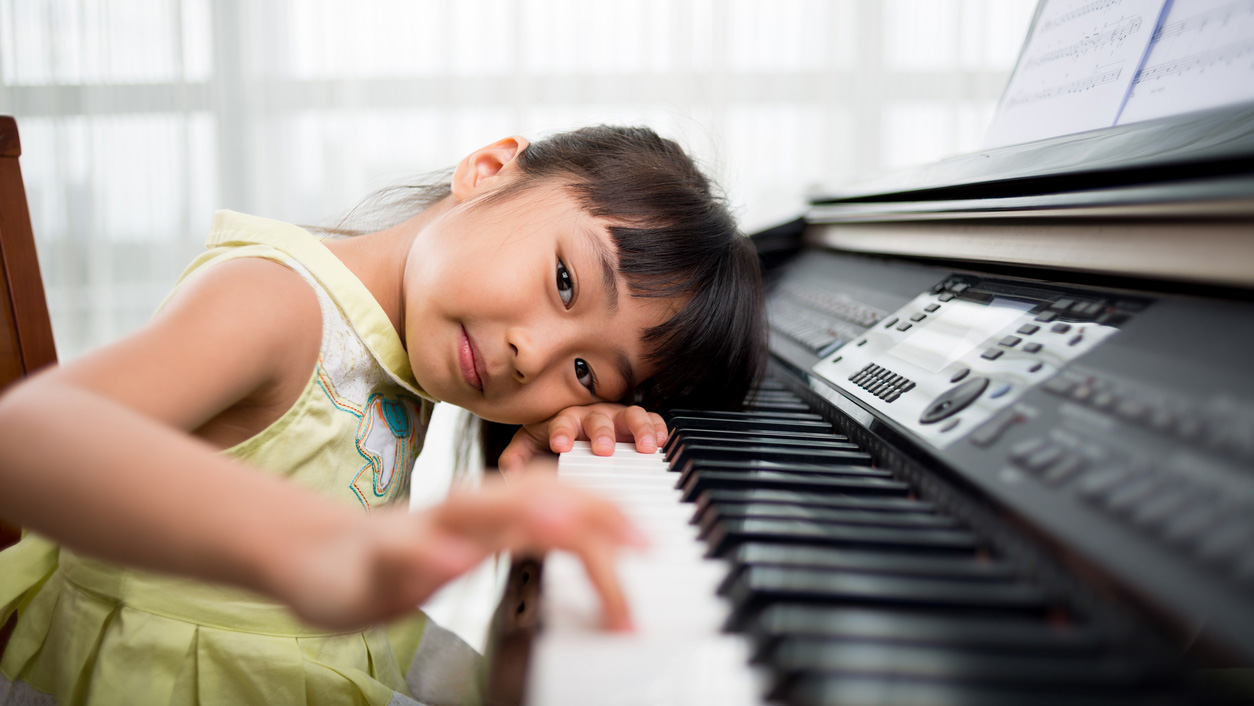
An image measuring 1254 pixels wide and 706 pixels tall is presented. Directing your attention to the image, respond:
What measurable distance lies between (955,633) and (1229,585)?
4.4 inches

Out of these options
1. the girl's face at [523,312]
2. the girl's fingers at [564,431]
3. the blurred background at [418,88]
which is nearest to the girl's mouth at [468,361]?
the girl's face at [523,312]

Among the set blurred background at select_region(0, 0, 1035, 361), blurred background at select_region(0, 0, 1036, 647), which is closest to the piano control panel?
blurred background at select_region(0, 0, 1036, 647)

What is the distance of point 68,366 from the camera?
19.2 inches

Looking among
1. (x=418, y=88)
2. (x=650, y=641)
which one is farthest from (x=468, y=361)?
(x=418, y=88)

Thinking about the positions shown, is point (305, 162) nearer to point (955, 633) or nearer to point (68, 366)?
point (68, 366)

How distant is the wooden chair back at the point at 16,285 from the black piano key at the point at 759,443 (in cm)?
83

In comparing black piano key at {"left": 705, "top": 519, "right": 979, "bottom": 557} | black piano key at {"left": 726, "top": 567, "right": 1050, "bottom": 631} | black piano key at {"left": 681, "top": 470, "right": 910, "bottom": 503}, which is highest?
black piano key at {"left": 726, "top": 567, "right": 1050, "bottom": 631}

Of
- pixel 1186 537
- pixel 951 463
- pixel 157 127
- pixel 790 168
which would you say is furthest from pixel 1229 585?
pixel 157 127

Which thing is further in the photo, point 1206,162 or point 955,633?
point 1206,162

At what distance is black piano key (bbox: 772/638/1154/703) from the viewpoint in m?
0.32

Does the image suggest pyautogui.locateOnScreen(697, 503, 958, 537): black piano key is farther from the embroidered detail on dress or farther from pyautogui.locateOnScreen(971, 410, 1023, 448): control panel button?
the embroidered detail on dress

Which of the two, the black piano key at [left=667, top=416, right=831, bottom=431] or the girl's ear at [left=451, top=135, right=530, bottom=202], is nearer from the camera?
the black piano key at [left=667, top=416, right=831, bottom=431]

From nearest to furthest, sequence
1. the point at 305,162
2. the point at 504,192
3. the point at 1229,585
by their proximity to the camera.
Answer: the point at 1229,585 → the point at 504,192 → the point at 305,162

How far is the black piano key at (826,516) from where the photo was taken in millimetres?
491
